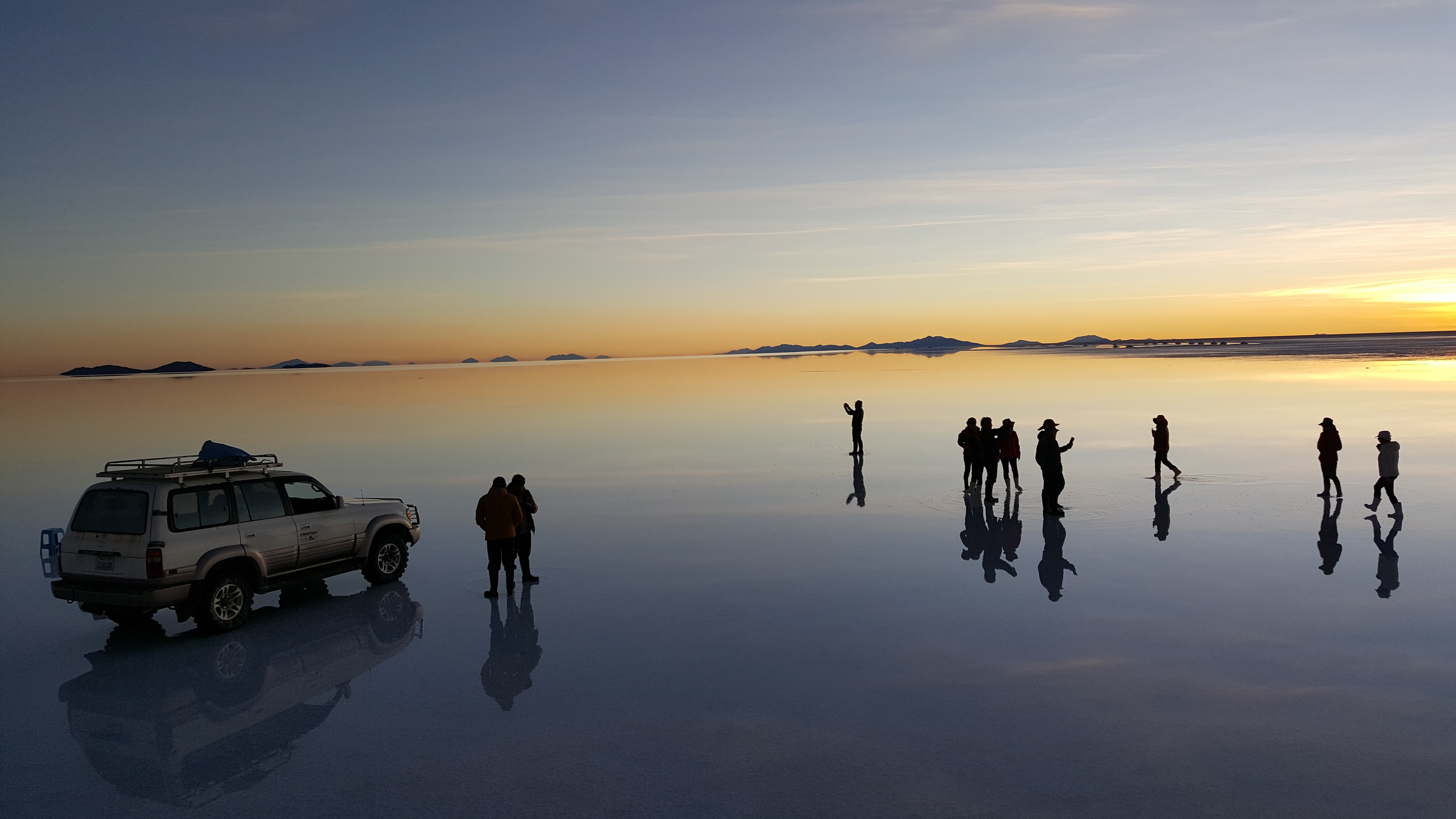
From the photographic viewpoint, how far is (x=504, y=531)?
11547 millimetres

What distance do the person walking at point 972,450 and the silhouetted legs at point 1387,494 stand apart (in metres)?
6.89

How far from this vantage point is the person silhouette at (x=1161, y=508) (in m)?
14.2

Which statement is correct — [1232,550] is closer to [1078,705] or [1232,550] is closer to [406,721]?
[1078,705]

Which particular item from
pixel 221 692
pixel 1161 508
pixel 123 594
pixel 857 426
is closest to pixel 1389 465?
pixel 1161 508

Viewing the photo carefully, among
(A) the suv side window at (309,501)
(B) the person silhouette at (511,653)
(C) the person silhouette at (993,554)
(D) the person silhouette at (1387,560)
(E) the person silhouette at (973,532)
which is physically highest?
(A) the suv side window at (309,501)

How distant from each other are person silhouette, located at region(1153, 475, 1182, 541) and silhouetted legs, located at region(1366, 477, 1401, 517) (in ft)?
10.8

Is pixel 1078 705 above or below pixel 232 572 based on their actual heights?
below

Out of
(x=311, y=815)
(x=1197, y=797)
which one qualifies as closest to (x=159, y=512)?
(x=311, y=815)

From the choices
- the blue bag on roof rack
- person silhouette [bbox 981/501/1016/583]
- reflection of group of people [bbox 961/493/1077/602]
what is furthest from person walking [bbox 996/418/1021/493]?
the blue bag on roof rack

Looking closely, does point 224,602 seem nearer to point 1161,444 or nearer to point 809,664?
point 809,664

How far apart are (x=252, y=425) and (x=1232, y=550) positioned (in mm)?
40106

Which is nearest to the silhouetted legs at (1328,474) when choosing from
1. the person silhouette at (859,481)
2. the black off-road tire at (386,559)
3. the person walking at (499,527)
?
the person silhouette at (859,481)

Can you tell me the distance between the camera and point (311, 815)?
19.8ft

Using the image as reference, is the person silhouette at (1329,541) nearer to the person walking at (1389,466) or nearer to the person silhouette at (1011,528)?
the person walking at (1389,466)
